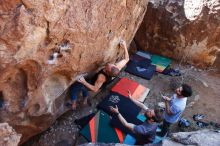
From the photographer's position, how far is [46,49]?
15.0 ft

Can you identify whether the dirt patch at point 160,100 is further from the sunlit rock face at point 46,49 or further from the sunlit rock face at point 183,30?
the sunlit rock face at point 183,30

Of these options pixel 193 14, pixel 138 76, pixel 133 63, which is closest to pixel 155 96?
pixel 138 76

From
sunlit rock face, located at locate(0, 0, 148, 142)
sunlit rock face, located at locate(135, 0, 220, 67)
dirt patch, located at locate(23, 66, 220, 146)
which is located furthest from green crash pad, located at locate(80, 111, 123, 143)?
sunlit rock face, located at locate(135, 0, 220, 67)

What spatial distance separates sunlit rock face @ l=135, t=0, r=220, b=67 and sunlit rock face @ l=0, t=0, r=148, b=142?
2.60m

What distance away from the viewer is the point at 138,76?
791cm

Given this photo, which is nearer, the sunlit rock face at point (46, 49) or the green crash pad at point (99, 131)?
the sunlit rock face at point (46, 49)

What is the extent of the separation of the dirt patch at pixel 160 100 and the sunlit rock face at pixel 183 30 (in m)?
0.53

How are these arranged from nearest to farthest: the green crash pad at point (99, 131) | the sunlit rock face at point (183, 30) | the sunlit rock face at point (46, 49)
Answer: the sunlit rock face at point (46, 49) < the green crash pad at point (99, 131) < the sunlit rock face at point (183, 30)

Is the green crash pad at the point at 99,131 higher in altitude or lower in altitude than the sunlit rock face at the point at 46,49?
lower

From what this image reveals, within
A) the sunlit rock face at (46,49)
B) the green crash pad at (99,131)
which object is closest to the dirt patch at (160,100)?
the green crash pad at (99,131)

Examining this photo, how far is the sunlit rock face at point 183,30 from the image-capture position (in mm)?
8250

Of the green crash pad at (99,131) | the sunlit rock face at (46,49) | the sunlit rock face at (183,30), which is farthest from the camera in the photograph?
the sunlit rock face at (183,30)

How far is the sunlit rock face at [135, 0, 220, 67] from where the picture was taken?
825 cm

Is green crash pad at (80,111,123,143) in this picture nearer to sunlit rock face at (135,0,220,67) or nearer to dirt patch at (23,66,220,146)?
dirt patch at (23,66,220,146)
